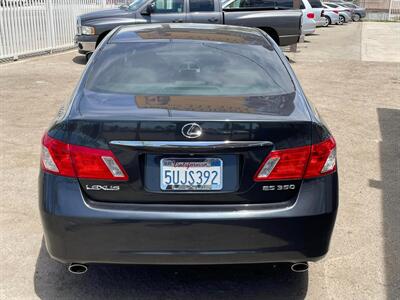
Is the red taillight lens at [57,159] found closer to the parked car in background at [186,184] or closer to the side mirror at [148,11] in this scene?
the parked car in background at [186,184]

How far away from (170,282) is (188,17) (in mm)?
9872

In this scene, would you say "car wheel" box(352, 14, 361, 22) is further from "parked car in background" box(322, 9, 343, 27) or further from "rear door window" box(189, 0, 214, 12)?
"rear door window" box(189, 0, 214, 12)

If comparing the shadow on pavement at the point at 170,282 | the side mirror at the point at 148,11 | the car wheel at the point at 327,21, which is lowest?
the car wheel at the point at 327,21

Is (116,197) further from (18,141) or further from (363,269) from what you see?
(18,141)

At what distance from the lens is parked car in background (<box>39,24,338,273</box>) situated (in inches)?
105

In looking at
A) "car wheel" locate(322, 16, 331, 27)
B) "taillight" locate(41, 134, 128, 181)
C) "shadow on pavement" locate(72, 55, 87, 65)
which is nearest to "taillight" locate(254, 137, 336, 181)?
"taillight" locate(41, 134, 128, 181)

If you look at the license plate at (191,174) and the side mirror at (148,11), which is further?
the side mirror at (148,11)

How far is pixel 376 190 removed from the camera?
498 cm

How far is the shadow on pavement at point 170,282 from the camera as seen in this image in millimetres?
3221

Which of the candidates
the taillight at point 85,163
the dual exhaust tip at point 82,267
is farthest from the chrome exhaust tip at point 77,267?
the taillight at point 85,163

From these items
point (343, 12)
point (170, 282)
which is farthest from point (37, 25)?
point (343, 12)

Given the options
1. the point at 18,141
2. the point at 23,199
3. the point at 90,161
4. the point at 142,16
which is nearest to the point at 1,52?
the point at 142,16

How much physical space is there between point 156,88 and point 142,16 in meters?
→ 9.49

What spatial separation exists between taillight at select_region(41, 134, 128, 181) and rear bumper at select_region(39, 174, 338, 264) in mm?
71
